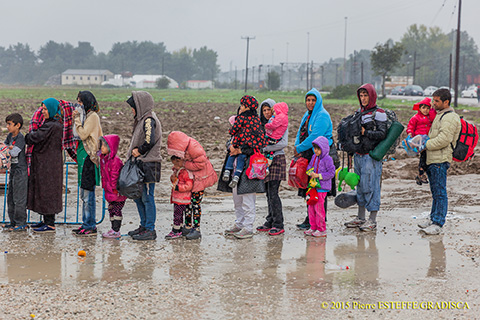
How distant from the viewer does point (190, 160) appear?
7.60 meters

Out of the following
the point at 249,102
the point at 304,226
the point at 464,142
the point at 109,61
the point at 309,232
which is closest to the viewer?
the point at 249,102

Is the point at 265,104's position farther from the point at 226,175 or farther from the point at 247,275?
the point at 247,275

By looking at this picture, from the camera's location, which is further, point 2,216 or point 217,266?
point 2,216

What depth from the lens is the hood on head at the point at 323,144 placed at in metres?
7.62

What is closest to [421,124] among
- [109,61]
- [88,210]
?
[88,210]

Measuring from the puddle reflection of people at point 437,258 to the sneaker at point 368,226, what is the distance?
31.1 inches

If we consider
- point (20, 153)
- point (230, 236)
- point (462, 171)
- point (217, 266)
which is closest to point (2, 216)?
point (20, 153)

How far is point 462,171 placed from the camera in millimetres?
13578

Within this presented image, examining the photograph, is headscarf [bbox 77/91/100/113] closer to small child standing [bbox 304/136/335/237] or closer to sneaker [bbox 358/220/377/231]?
small child standing [bbox 304/136/335/237]

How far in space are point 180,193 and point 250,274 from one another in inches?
70.4

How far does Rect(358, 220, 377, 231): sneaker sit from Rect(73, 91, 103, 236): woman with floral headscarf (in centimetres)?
359

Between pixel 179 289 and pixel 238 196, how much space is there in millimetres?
2370

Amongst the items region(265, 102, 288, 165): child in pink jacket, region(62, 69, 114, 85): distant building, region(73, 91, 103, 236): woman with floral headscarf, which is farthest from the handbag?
region(62, 69, 114, 85): distant building

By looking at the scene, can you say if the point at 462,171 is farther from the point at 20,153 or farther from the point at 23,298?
the point at 23,298
